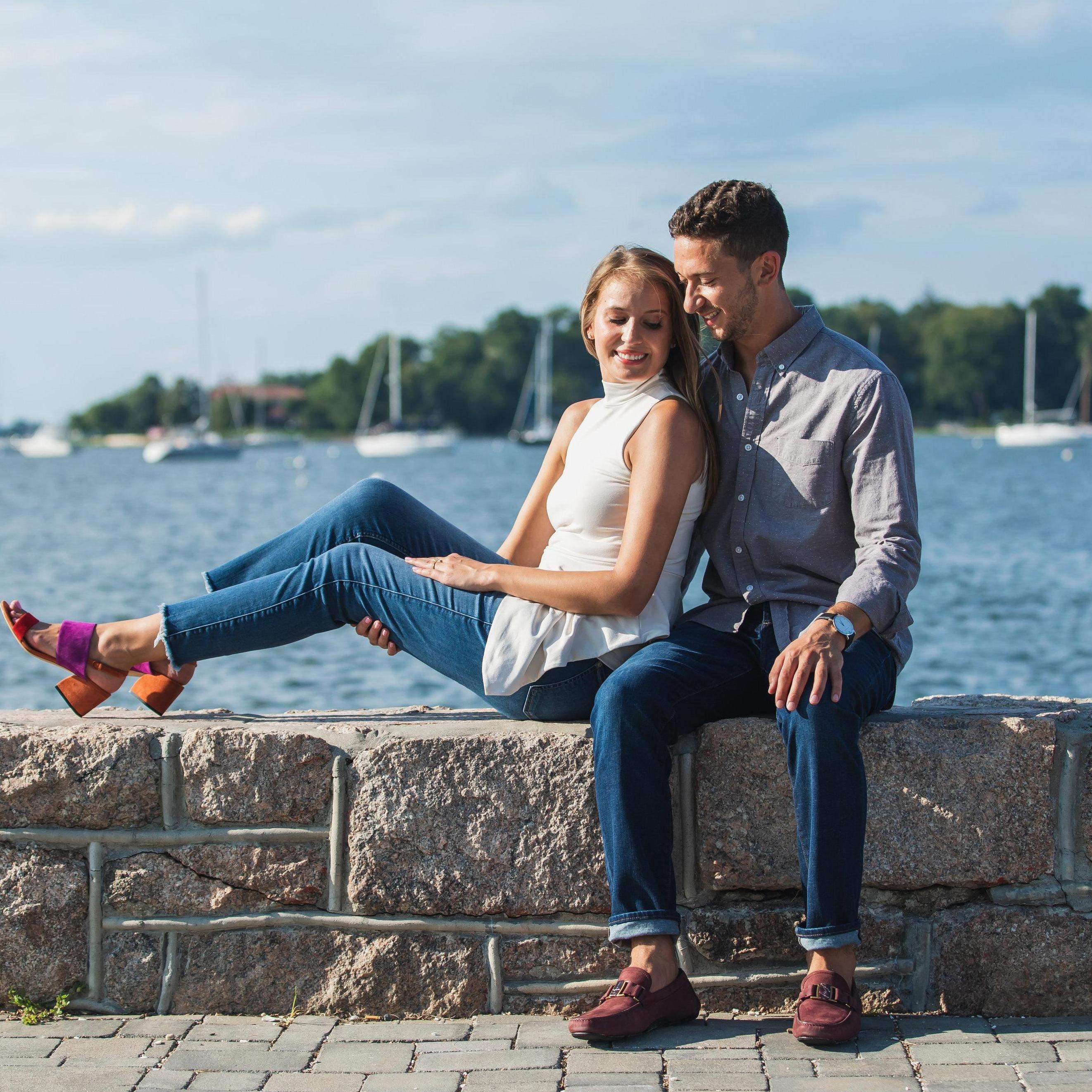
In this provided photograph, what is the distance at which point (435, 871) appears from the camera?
302 cm

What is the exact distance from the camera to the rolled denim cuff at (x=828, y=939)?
2.79 m

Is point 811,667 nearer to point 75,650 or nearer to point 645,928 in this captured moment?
point 645,928

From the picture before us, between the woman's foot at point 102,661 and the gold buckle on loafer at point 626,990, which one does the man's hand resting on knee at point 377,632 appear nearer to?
the woman's foot at point 102,661

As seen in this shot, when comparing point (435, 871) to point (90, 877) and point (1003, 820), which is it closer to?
point (90, 877)

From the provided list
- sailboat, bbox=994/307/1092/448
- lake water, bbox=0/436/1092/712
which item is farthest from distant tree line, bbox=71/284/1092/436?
lake water, bbox=0/436/1092/712

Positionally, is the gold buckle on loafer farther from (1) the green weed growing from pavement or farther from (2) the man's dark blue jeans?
(1) the green weed growing from pavement

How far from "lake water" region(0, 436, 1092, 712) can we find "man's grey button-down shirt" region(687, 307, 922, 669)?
24.3 feet

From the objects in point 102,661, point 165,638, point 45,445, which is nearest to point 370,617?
point 165,638

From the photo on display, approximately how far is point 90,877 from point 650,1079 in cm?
130

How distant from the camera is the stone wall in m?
2.96

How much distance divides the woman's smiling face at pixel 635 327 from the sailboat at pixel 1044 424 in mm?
71358

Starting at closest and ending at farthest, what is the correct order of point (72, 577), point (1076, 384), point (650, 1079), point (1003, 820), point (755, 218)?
point (650, 1079) < point (1003, 820) < point (755, 218) < point (72, 577) < point (1076, 384)

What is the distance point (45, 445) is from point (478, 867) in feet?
339

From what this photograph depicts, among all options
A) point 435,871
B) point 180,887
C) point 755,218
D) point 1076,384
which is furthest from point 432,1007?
point 1076,384
